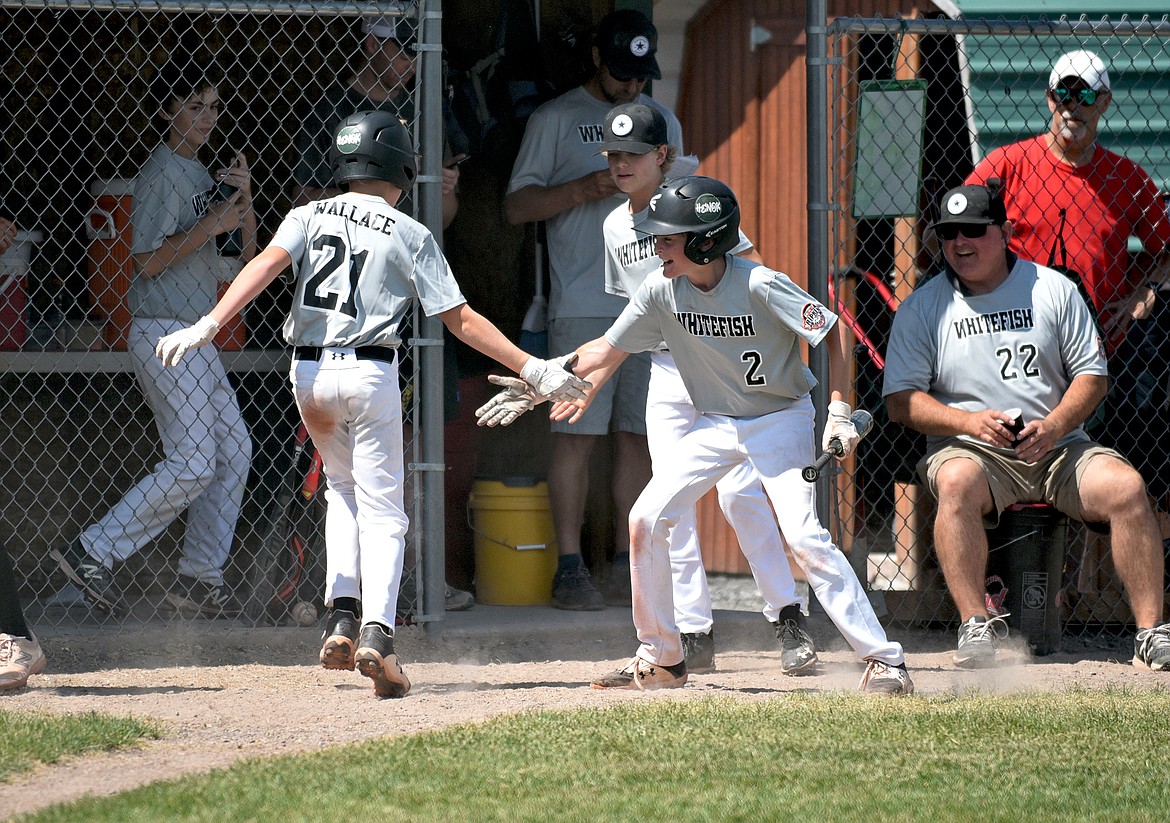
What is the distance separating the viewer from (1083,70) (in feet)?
20.9

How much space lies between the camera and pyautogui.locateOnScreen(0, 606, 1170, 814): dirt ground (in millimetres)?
4270

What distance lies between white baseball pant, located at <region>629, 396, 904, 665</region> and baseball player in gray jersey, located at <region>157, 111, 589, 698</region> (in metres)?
0.46

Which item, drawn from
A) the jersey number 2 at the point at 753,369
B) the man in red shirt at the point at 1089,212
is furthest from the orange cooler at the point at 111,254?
the man in red shirt at the point at 1089,212

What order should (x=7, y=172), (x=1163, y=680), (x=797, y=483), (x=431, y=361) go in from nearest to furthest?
1. (x=797, y=483)
2. (x=1163, y=680)
3. (x=431, y=361)
4. (x=7, y=172)

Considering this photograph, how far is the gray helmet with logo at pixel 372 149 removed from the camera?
5199 mm

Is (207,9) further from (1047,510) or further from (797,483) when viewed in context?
(1047,510)

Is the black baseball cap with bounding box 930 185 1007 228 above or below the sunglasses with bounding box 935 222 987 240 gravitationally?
above

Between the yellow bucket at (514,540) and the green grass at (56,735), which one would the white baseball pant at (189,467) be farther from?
the green grass at (56,735)

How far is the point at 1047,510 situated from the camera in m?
6.10

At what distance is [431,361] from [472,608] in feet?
4.19

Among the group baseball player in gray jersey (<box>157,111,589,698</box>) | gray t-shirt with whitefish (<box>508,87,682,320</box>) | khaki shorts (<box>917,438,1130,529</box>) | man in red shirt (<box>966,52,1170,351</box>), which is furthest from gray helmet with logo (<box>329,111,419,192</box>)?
man in red shirt (<box>966,52,1170,351</box>)

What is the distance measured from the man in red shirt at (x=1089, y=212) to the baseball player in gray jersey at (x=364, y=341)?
2.50 m

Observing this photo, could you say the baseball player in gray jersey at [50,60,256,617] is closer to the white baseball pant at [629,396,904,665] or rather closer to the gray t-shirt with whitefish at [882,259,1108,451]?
the white baseball pant at [629,396,904,665]

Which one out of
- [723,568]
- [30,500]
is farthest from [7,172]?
[723,568]
